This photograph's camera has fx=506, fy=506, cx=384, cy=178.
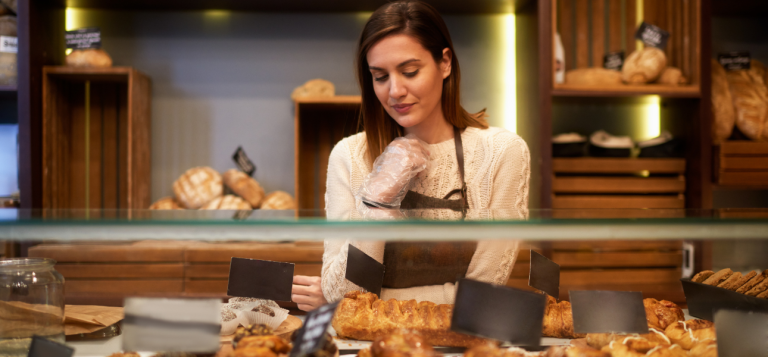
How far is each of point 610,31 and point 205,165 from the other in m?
2.32

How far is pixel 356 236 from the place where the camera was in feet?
2.37

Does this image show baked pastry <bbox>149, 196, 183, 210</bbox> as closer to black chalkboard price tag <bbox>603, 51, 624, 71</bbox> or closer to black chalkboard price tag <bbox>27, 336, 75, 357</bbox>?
black chalkboard price tag <bbox>27, 336, 75, 357</bbox>

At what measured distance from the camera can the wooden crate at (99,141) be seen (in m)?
2.48

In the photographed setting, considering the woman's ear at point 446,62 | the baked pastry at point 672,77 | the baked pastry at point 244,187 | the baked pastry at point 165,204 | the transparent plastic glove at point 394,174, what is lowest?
the baked pastry at point 165,204

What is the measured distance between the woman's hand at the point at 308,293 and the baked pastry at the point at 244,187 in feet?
4.99

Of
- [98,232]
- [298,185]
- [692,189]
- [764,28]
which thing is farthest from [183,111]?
[764,28]

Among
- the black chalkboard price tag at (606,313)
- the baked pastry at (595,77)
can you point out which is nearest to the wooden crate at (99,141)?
the baked pastry at (595,77)

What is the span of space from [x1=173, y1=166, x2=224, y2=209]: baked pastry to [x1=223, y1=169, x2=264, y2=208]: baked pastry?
50 mm

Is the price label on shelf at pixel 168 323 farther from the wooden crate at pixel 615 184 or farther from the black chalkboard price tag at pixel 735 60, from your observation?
the black chalkboard price tag at pixel 735 60

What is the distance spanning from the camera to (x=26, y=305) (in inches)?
31.7

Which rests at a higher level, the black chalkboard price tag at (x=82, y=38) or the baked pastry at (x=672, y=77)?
the black chalkboard price tag at (x=82, y=38)

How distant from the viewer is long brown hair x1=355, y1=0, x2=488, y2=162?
1271mm

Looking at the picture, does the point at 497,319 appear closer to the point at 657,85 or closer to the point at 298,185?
the point at 298,185

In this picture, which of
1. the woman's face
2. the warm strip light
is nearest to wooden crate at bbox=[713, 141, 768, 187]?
the warm strip light
